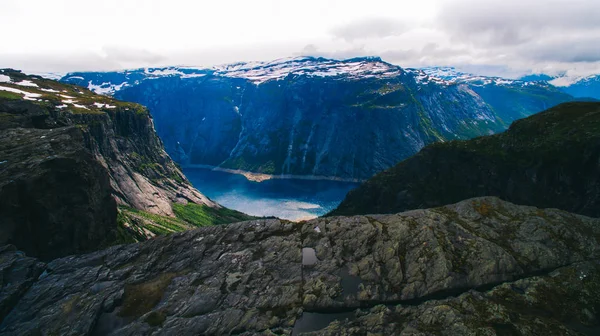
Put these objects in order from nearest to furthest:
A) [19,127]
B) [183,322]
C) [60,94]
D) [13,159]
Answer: [183,322] → [13,159] → [19,127] → [60,94]

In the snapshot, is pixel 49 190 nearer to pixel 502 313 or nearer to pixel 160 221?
pixel 502 313

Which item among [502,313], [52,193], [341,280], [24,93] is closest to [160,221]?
[52,193]

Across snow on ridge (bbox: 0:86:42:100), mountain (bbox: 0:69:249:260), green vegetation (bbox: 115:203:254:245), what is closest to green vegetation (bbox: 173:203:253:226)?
green vegetation (bbox: 115:203:254:245)

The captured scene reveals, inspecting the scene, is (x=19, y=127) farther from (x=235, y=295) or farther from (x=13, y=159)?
(x=235, y=295)

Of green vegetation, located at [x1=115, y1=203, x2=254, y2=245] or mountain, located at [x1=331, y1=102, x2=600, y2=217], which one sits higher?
mountain, located at [x1=331, y1=102, x2=600, y2=217]

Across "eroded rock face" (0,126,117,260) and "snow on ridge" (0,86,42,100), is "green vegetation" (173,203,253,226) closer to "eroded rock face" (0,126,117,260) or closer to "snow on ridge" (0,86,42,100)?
"snow on ridge" (0,86,42,100)

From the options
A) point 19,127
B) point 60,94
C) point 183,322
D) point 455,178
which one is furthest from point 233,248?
point 60,94
